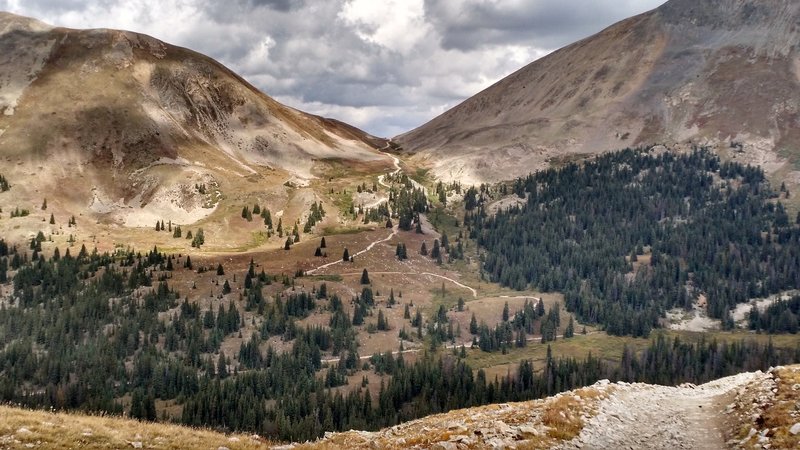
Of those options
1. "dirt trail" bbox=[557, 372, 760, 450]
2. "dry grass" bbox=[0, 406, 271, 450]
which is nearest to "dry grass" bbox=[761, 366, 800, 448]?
"dirt trail" bbox=[557, 372, 760, 450]

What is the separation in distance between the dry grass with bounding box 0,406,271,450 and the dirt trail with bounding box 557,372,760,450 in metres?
20.6

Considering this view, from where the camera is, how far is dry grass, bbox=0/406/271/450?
1146 inches

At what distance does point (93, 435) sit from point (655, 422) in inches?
1458

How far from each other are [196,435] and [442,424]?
18.6 metres

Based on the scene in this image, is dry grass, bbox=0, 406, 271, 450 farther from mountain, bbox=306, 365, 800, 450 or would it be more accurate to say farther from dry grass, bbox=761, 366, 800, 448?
dry grass, bbox=761, 366, 800, 448

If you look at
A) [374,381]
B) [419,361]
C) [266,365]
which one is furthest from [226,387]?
[419,361]

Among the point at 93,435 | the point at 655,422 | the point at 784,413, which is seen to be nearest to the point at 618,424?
the point at 655,422

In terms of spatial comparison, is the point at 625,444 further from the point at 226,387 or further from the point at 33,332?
the point at 33,332

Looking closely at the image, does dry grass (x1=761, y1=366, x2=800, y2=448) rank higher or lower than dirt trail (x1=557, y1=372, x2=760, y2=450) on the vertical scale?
higher

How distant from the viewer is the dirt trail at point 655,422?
40938 millimetres

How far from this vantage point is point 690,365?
611ft

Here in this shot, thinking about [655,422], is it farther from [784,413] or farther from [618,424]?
[784,413]

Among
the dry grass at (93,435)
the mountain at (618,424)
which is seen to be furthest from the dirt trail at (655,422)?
the dry grass at (93,435)

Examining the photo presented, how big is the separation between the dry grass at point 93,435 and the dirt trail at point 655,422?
2055 cm
